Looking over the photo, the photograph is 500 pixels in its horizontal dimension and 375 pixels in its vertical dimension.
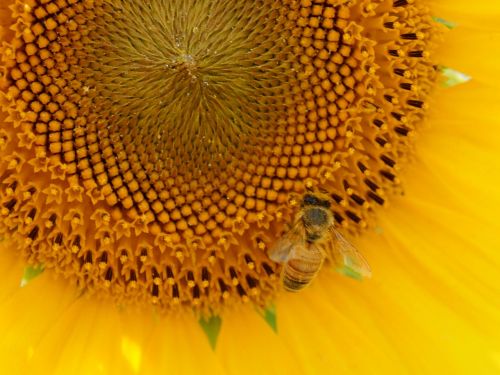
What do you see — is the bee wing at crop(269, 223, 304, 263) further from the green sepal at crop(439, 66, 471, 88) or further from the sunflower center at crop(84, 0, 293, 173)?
the green sepal at crop(439, 66, 471, 88)

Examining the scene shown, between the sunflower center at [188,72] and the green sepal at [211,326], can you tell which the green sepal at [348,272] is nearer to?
the green sepal at [211,326]

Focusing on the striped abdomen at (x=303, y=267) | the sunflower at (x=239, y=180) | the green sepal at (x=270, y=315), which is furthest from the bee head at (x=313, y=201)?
the green sepal at (x=270, y=315)

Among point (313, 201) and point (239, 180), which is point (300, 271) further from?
point (239, 180)

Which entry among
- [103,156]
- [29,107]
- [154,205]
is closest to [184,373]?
[154,205]

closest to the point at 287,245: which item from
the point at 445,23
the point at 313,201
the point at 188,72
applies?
the point at 313,201

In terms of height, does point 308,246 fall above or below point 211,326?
above

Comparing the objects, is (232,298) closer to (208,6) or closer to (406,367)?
(406,367)

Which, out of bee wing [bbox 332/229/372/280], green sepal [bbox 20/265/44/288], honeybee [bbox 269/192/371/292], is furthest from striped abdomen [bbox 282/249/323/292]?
green sepal [bbox 20/265/44/288]
